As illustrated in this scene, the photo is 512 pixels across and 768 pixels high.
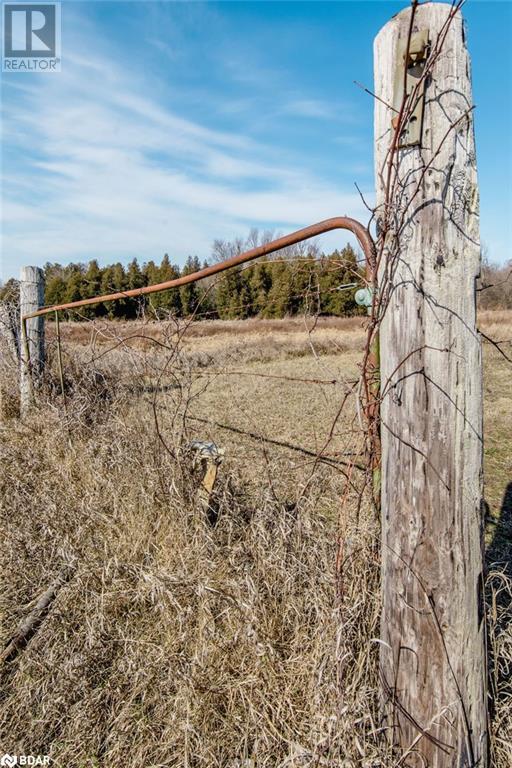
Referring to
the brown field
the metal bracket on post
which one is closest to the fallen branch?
the brown field

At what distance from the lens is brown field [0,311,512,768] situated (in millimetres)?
1689

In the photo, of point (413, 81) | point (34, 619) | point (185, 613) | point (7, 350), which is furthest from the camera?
point (7, 350)

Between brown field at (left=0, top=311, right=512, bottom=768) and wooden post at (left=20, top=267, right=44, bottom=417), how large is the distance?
1955mm

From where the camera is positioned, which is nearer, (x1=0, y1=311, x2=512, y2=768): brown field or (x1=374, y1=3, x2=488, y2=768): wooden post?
(x1=374, y1=3, x2=488, y2=768): wooden post

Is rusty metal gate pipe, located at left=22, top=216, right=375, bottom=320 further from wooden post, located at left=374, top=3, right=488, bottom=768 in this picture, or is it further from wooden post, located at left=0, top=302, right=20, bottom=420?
wooden post, located at left=0, top=302, right=20, bottom=420

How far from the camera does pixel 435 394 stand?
142 cm

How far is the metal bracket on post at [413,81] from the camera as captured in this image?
1.37m

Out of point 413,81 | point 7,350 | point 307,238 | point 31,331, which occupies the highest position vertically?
point 413,81

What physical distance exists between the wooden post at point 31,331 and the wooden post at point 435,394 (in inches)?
195

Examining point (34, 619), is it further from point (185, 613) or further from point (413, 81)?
point (413, 81)

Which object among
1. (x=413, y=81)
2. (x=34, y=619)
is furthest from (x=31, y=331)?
(x=413, y=81)

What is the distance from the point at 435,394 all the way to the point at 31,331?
17.5 ft

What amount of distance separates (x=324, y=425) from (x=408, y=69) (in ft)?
18.1

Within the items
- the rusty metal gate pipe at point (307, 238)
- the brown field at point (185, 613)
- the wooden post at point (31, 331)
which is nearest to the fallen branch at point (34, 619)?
the brown field at point (185, 613)
